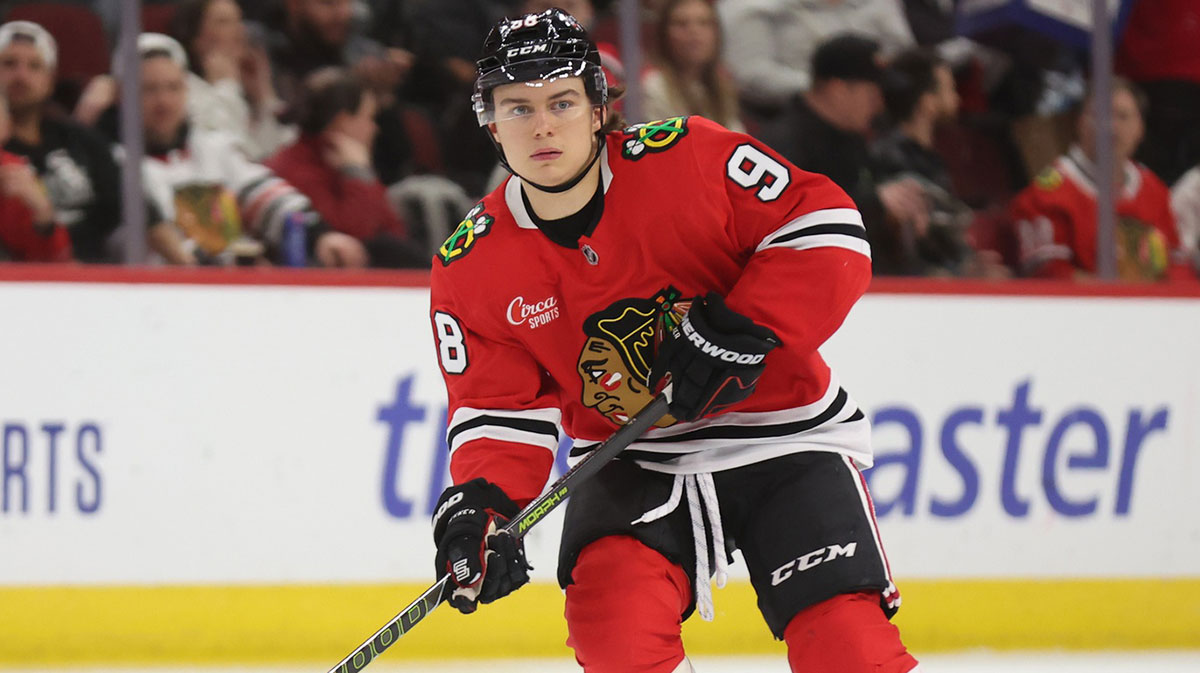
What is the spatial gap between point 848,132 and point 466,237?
7.21 feet

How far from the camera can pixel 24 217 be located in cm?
384

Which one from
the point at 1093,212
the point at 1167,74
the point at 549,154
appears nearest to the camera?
the point at 549,154

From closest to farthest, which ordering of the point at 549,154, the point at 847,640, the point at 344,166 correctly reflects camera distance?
the point at 847,640 → the point at 549,154 → the point at 344,166

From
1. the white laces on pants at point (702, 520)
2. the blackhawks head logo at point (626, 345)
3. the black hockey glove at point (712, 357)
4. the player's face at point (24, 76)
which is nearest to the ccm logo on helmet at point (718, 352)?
the black hockey glove at point (712, 357)

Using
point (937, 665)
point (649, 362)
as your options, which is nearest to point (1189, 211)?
point (937, 665)

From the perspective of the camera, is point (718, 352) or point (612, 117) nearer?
point (718, 352)

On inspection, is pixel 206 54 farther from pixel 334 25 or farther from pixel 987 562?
pixel 987 562

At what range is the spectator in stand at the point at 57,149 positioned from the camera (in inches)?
151

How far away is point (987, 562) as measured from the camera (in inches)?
Answer: 161

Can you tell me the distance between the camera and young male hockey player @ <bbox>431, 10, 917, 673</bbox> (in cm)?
214

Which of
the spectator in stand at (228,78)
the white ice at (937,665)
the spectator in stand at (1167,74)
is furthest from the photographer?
the spectator in stand at (1167,74)

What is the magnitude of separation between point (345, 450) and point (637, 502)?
1.72 m

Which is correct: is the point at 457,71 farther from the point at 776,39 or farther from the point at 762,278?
the point at 762,278

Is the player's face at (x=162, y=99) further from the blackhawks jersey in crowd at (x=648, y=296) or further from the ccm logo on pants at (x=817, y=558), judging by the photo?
the ccm logo on pants at (x=817, y=558)
